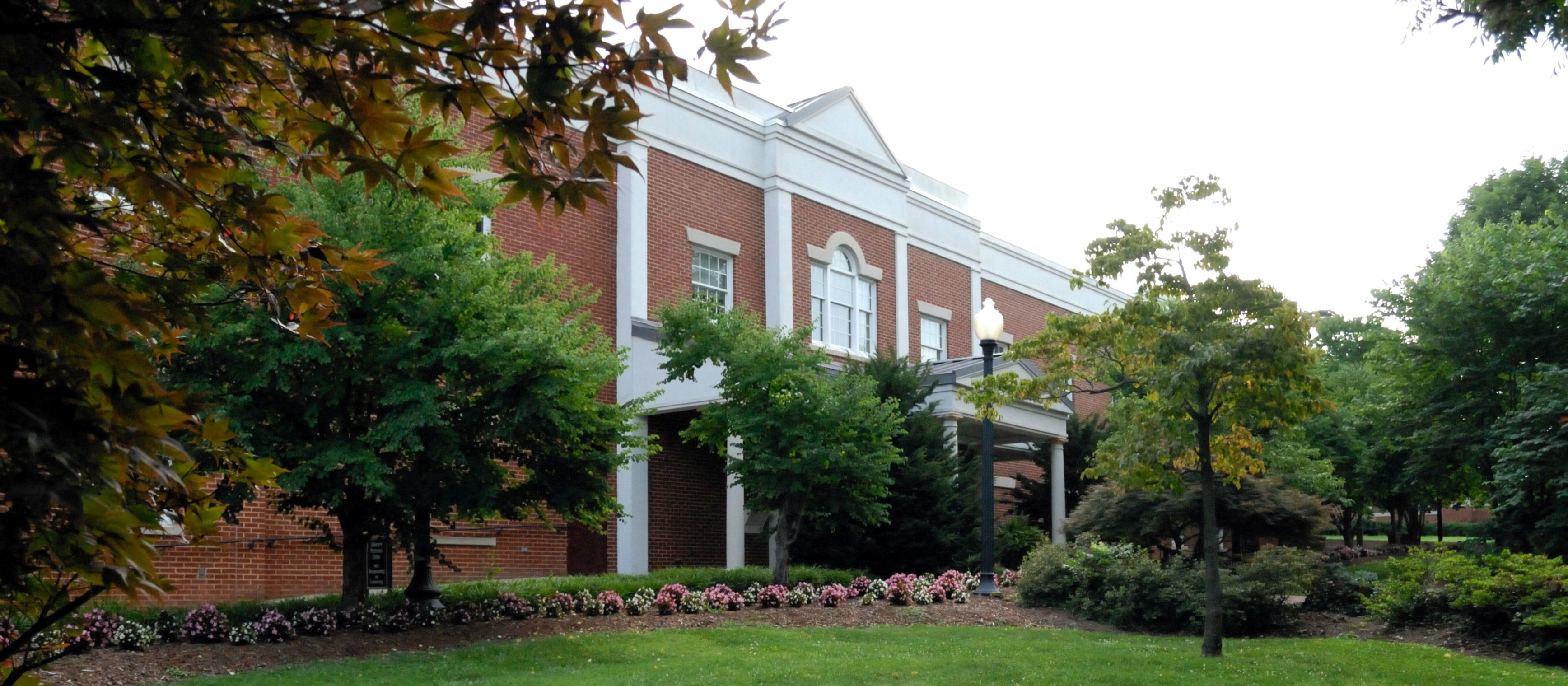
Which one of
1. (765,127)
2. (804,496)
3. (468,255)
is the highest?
(765,127)

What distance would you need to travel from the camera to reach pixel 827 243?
2652cm

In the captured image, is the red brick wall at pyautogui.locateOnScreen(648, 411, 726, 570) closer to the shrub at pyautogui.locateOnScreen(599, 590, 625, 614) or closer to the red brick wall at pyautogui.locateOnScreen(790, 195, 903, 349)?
the red brick wall at pyautogui.locateOnScreen(790, 195, 903, 349)

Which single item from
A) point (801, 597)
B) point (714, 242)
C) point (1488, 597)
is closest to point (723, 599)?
point (801, 597)

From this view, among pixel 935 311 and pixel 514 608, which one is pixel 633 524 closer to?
pixel 514 608

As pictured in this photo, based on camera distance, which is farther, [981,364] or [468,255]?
[981,364]

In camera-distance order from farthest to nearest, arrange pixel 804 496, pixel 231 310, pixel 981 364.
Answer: pixel 981 364, pixel 804 496, pixel 231 310

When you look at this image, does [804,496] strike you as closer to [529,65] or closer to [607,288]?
[607,288]

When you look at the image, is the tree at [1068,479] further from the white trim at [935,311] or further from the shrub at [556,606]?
the shrub at [556,606]

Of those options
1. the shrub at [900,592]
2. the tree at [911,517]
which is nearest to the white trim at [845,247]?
the tree at [911,517]

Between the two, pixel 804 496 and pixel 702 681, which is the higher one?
pixel 804 496

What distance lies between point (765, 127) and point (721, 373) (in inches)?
337

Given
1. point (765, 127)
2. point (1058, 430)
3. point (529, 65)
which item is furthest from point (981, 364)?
point (529, 65)

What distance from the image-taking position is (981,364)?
24547 millimetres

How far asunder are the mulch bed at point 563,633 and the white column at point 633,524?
5.88 m
